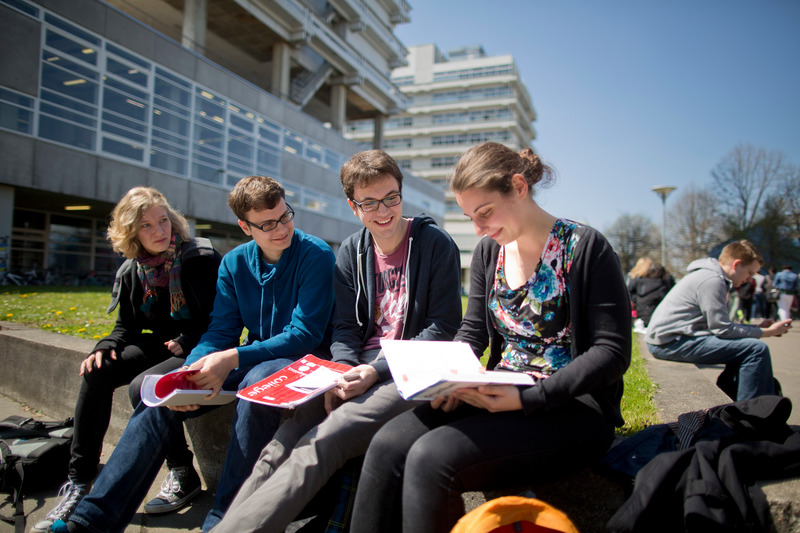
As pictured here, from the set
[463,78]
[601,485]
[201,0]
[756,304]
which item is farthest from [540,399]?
[463,78]

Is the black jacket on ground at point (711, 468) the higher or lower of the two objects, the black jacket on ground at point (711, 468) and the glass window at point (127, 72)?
the lower

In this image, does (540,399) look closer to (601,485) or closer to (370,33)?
(601,485)

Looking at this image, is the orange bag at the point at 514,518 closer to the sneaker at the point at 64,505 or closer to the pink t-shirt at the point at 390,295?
the pink t-shirt at the point at 390,295

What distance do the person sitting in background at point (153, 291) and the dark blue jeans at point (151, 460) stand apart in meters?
0.50

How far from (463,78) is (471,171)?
229 ft

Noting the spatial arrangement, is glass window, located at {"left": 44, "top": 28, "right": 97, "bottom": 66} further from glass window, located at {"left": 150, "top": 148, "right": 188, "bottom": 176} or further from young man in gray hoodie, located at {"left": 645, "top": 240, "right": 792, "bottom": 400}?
young man in gray hoodie, located at {"left": 645, "top": 240, "right": 792, "bottom": 400}

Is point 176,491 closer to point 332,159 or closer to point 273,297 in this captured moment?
point 273,297

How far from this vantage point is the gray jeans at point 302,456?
174 centimetres

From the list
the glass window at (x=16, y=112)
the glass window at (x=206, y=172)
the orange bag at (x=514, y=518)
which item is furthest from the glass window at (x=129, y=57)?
the orange bag at (x=514, y=518)

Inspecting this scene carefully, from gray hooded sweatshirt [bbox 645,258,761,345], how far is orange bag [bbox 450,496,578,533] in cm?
305

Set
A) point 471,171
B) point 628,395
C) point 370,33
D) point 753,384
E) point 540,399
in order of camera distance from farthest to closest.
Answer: point 370,33, point 628,395, point 753,384, point 471,171, point 540,399

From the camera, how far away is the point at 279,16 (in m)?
25.6

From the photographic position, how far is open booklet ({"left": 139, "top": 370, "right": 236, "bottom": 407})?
6.82 ft

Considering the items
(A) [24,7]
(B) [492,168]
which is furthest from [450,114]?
(B) [492,168]
